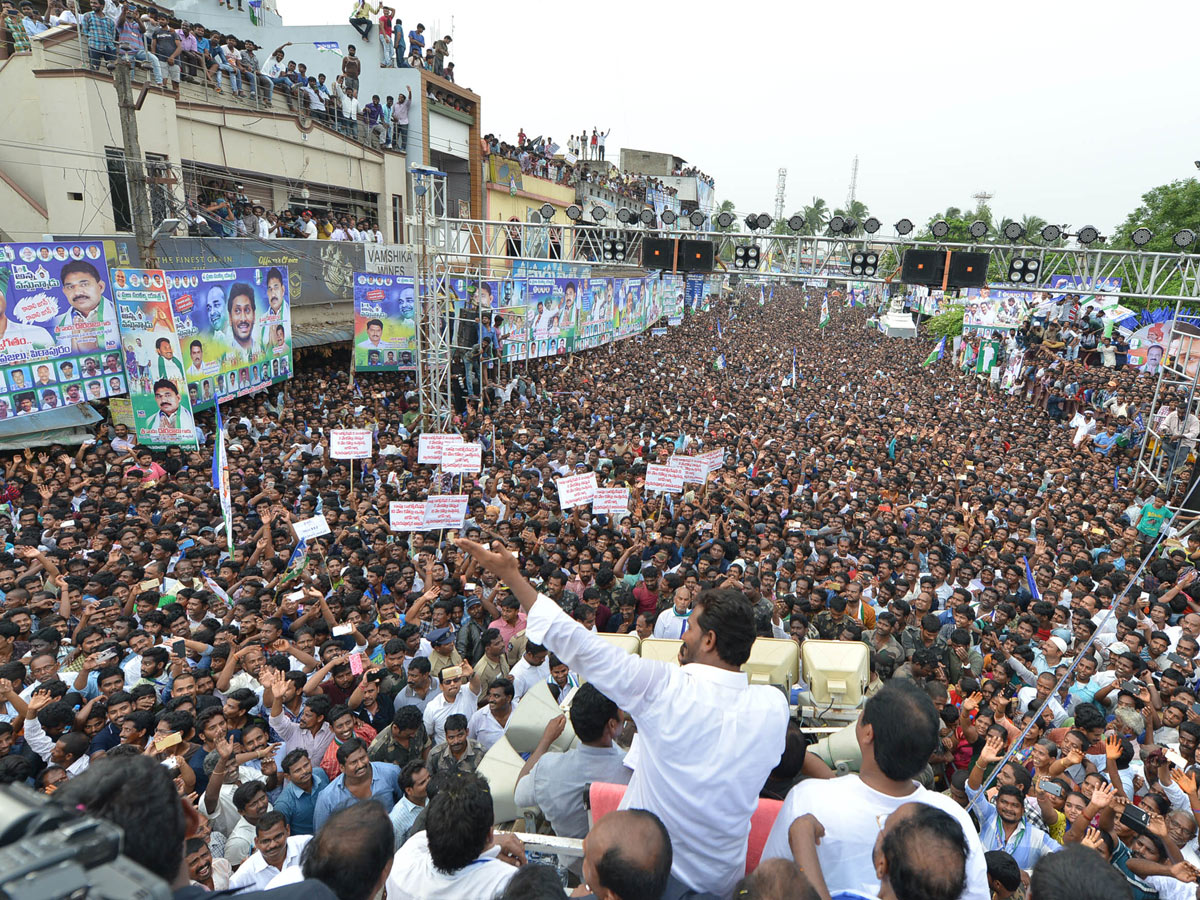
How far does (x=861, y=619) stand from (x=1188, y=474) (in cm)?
954

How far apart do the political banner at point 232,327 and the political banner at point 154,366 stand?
0.24 metres

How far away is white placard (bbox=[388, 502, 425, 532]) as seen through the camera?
8.05 meters

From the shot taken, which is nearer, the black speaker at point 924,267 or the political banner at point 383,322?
the black speaker at point 924,267

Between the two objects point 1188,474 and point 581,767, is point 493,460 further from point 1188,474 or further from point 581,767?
point 1188,474

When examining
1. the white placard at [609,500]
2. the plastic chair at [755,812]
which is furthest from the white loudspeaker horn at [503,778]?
the white placard at [609,500]

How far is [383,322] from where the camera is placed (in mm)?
16812

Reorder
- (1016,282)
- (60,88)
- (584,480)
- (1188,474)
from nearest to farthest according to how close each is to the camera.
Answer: (584,480)
(1188,474)
(1016,282)
(60,88)

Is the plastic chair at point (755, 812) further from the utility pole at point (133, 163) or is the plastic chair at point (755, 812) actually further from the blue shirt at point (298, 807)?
the utility pole at point (133, 163)

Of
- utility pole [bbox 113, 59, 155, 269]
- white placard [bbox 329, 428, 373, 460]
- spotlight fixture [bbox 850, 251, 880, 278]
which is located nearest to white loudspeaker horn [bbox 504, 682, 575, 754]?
white placard [bbox 329, 428, 373, 460]

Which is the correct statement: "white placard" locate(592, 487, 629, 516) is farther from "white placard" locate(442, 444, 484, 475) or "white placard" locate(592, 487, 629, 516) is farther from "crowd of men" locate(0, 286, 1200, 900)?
"white placard" locate(442, 444, 484, 475)

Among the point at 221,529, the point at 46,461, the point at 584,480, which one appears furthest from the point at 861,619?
the point at 46,461

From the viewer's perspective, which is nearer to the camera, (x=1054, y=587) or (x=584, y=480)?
(x=1054, y=587)

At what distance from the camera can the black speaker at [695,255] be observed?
14484 millimetres

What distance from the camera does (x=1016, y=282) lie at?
524 inches
